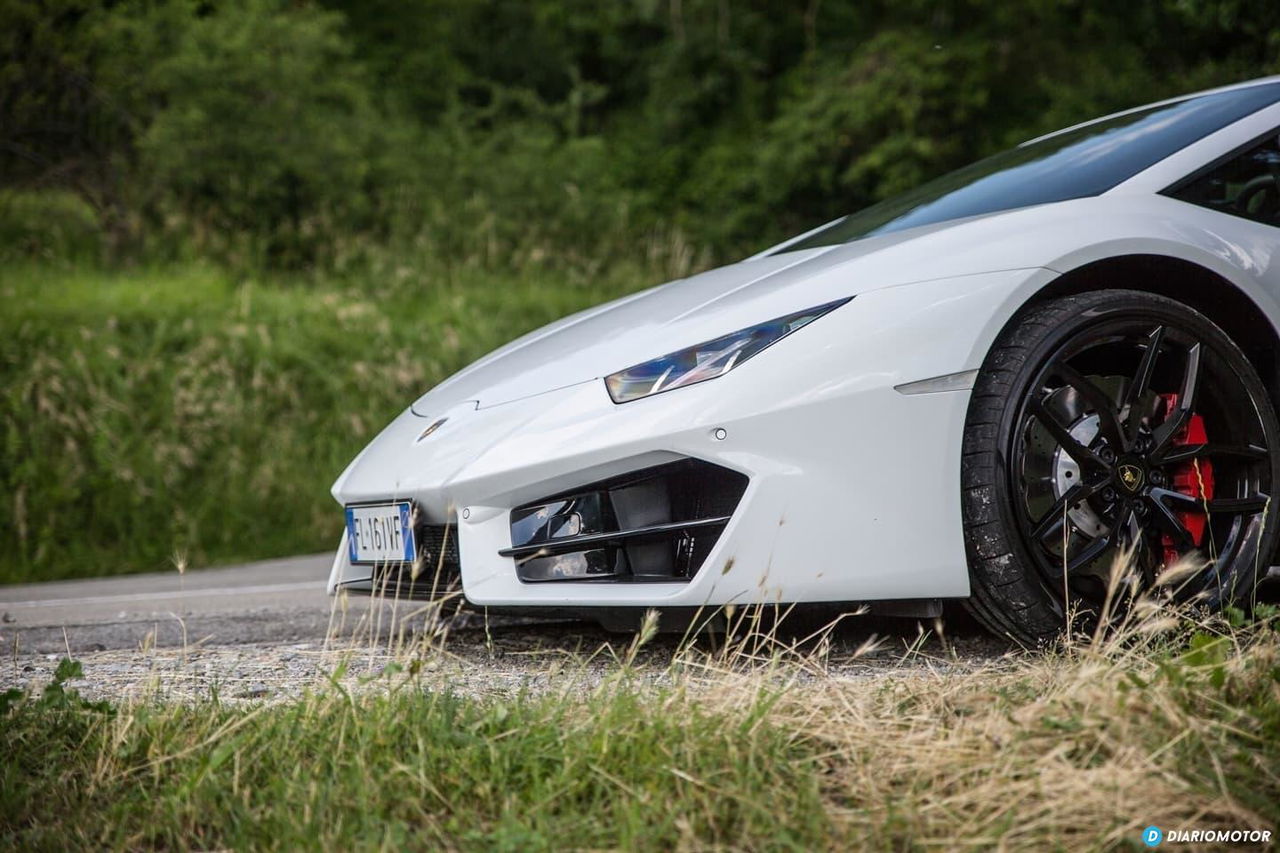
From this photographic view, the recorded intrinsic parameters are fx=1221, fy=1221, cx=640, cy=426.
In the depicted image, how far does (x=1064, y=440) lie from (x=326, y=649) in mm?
1741

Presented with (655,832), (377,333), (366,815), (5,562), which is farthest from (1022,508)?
(377,333)

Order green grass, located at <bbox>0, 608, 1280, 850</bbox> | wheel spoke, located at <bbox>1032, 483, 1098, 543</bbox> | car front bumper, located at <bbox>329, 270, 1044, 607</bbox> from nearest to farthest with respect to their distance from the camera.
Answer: green grass, located at <bbox>0, 608, 1280, 850</bbox> < car front bumper, located at <bbox>329, 270, 1044, 607</bbox> < wheel spoke, located at <bbox>1032, 483, 1098, 543</bbox>

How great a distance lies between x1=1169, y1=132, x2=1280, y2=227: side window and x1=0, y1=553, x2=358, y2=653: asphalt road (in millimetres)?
2189

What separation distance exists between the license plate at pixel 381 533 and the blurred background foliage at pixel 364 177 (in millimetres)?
3871

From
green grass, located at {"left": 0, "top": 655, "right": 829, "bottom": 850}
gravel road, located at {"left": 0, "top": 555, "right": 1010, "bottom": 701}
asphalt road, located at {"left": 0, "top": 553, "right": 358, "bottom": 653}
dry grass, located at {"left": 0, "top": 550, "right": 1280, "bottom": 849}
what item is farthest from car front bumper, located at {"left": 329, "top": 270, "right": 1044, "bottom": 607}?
asphalt road, located at {"left": 0, "top": 553, "right": 358, "bottom": 653}

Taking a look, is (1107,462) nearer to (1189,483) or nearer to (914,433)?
(1189,483)

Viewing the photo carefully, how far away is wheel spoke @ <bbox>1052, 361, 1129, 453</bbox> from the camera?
2.61 metres

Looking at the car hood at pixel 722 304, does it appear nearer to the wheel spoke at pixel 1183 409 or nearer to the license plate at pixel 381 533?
the license plate at pixel 381 533

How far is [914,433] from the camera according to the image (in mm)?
2461

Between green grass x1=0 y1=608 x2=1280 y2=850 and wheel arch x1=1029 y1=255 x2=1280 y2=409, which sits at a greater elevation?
wheel arch x1=1029 y1=255 x2=1280 y2=409

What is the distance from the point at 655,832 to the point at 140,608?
3.29 meters

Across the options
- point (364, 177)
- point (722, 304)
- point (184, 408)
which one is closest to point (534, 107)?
point (364, 177)

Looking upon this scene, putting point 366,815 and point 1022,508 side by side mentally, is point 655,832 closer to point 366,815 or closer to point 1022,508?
point 366,815

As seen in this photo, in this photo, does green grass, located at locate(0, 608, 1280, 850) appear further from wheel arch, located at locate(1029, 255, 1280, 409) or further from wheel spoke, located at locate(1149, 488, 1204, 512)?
wheel arch, located at locate(1029, 255, 1280, 409)
